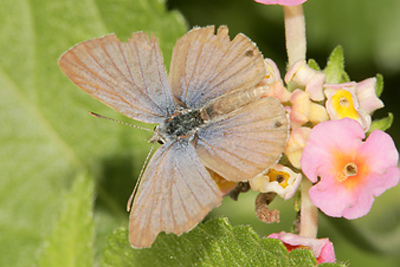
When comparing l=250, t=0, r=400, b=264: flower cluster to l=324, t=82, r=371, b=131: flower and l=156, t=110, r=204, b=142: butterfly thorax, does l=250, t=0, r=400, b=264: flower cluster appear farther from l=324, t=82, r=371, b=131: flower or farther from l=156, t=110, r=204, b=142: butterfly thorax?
l=156, t=110, r=204, b=142: butterfly thorax

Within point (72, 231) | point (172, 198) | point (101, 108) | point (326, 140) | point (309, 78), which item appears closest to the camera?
point (172, 198)

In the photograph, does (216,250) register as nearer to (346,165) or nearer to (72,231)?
(346,165)

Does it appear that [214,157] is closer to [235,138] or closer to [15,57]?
[235,138]

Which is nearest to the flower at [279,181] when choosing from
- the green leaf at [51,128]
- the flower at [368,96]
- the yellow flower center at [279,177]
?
the yellow flower center at [279,177]

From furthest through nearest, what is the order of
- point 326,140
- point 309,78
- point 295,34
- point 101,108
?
point 101,108 → point 295,34 → point 309,78 → point 326,140

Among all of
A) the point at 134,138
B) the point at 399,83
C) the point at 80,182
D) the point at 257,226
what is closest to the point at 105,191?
the point at 134,138

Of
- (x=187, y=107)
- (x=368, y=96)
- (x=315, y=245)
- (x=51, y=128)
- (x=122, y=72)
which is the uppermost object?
(x=122, y=72)

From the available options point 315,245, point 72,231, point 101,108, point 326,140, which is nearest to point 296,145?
point 326,140
